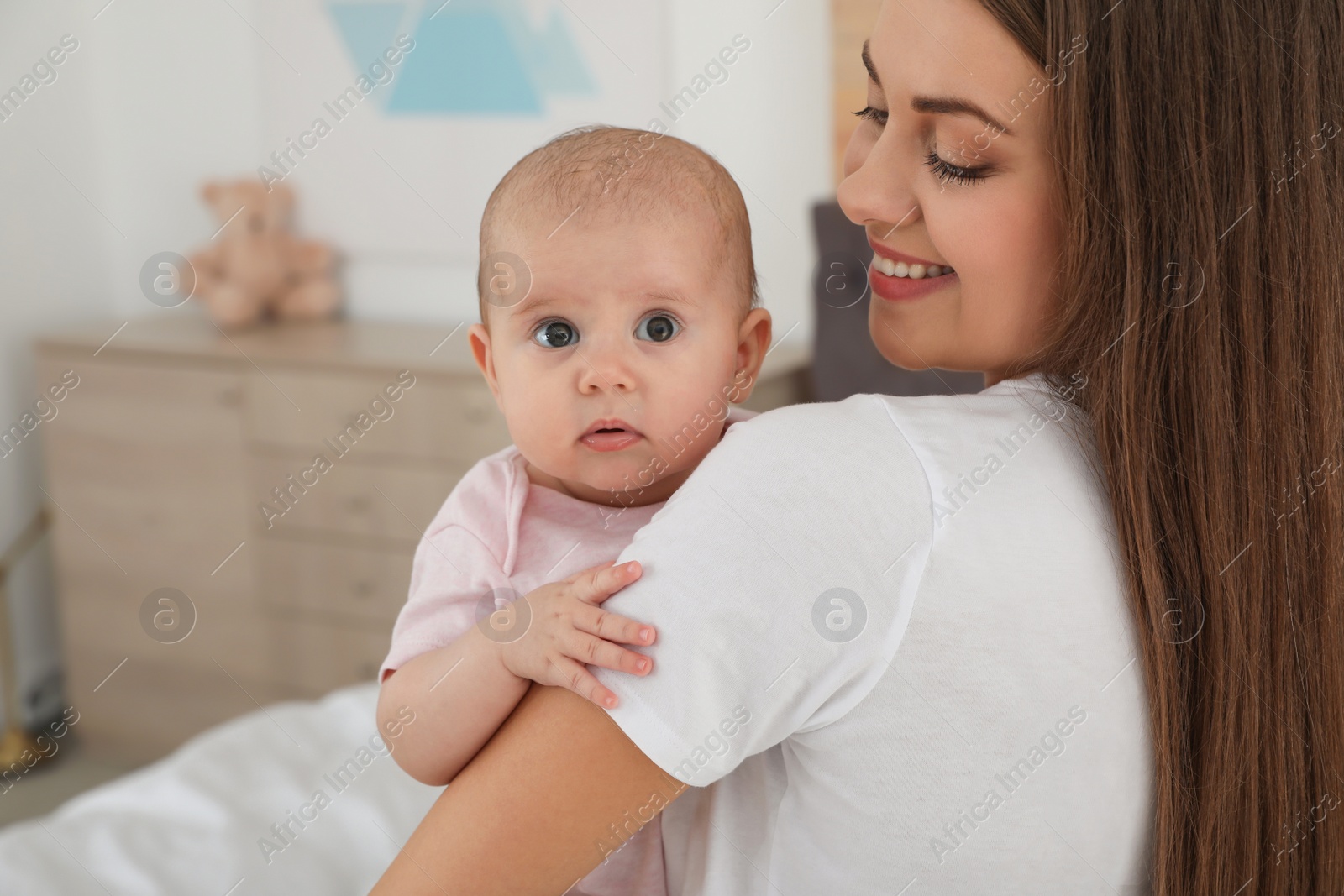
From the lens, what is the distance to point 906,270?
89 centimetres

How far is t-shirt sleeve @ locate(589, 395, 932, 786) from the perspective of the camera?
2.06 feet

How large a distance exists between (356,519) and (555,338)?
2.32 metres

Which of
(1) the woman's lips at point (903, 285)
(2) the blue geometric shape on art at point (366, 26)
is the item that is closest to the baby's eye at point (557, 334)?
(1) the woman's lips at point (903, 285)

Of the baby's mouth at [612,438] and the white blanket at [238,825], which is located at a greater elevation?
the baby's mouth at [612,438]

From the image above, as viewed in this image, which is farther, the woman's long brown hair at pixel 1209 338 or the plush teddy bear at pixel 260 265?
the plush teddy bear at pixel 260 265

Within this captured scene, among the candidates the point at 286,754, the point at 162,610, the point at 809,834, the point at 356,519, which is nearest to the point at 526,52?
the point at 356,519

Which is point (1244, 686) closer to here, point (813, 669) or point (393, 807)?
point (813, 669)

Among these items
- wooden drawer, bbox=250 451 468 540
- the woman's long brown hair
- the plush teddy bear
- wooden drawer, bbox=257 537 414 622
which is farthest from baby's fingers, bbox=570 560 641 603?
the plush teddy bear

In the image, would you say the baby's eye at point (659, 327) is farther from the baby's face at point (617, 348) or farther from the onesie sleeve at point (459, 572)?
the onesie sleeve at point (459, 572)

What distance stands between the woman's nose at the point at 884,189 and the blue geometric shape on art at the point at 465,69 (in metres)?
2.43

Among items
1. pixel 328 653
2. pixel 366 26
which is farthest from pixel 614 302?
pixel 366 26

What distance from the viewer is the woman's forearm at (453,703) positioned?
0.72 m

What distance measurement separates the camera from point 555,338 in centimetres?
84

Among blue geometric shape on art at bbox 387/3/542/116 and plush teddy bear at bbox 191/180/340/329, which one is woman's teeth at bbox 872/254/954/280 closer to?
blue geometric shape on art at bbox 387/3/542/116
